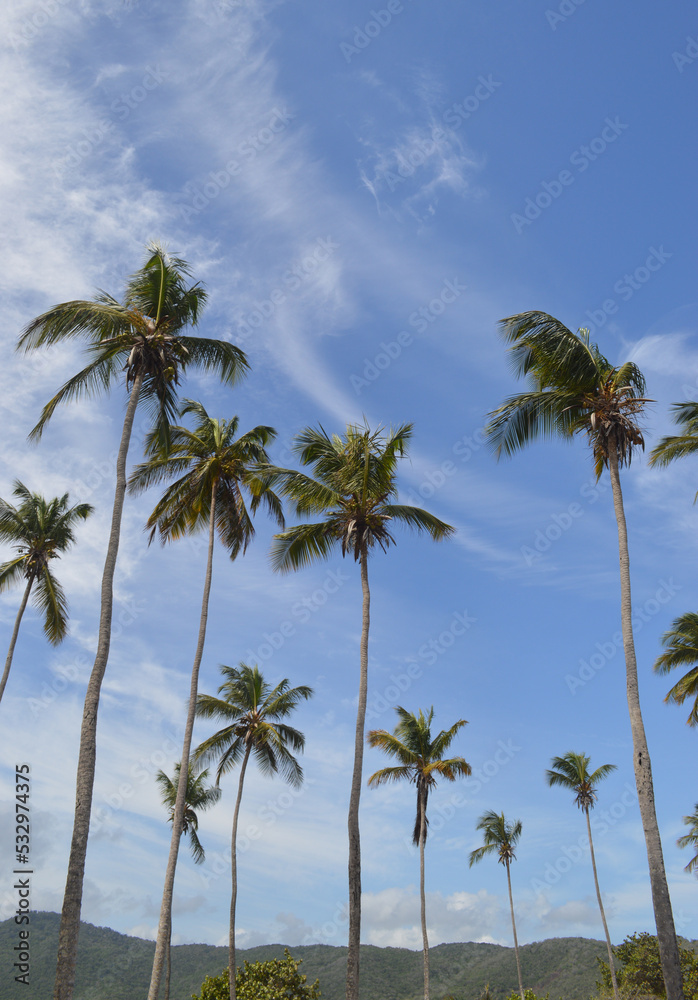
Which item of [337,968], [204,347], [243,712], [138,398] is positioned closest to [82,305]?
[138,398]

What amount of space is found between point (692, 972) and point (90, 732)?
4457 centimetres

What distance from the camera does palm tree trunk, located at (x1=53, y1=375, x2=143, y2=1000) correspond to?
1113 cm

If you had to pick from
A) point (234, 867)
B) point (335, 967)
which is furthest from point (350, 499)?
point (335, 967)

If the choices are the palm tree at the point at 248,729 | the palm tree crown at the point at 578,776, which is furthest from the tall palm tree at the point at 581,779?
the palm tree at the point at 248,729

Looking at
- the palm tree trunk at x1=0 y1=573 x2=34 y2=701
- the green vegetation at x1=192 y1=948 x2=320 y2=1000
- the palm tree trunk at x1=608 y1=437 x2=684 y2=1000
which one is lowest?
the green vegetation at x1=192 y1=948 x2=320 y2=1000

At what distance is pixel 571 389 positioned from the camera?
690 inches

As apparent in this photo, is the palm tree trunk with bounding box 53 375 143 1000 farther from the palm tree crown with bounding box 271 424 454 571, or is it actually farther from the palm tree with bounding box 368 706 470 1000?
the palm tree with bounding box 368 706 470 1000

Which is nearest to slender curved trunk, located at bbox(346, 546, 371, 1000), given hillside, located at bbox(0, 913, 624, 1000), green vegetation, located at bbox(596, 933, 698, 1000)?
green vegetation, located at bbox(596, 933, 698, 1000)

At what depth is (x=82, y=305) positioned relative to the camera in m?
15.4

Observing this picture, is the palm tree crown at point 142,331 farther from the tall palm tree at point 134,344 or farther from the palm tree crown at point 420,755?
the palm tree crown at point 420,755

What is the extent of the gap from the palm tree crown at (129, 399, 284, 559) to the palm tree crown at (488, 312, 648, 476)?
26.0ft

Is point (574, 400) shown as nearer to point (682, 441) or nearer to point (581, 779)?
point (682, 441)

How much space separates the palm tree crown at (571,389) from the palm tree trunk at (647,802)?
172 centimetres

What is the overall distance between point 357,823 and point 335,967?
97.2m
